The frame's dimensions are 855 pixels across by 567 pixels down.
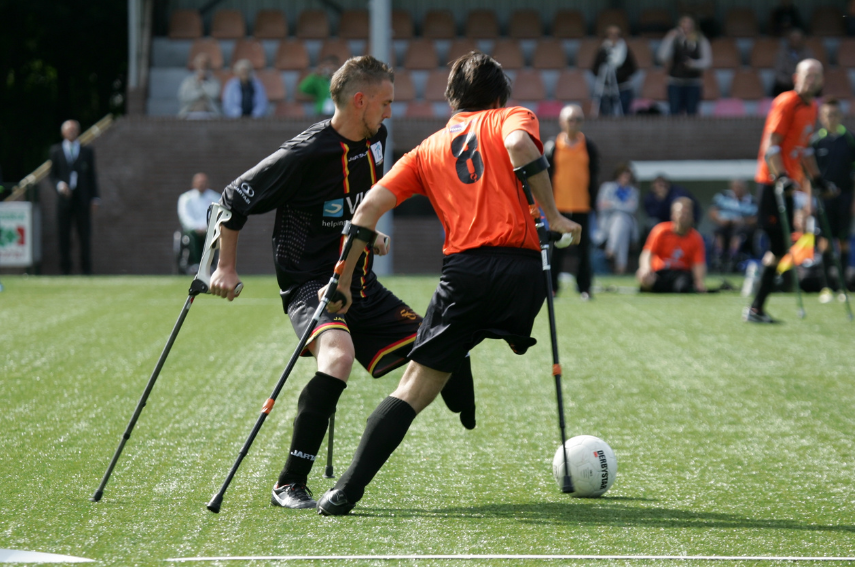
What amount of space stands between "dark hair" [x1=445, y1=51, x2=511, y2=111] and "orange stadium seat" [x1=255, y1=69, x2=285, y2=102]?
1737cm

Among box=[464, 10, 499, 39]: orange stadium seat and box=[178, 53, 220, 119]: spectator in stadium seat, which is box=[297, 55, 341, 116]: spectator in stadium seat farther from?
box=[464, 10, 499, 39]: orange stadium seat

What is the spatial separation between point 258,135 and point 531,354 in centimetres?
1148

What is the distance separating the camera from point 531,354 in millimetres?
8422

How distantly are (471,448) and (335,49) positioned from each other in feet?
57.0

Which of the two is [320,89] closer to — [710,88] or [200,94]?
[200,94]

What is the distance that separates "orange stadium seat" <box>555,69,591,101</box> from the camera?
68.5 ft

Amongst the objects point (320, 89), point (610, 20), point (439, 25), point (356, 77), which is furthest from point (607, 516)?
point (610, 20)

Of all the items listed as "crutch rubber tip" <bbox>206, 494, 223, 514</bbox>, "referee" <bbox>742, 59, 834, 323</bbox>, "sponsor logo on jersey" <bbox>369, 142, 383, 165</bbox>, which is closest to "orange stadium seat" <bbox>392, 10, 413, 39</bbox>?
"referee" <bbox>742, 59, 834, 323</bbox>

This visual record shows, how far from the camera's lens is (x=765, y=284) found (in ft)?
32.2

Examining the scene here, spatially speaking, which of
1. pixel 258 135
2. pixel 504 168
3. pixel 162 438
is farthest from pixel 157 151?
pixel 504 168

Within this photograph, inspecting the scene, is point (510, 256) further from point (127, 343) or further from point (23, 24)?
point (23, 24)

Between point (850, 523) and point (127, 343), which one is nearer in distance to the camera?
point (850, 523)

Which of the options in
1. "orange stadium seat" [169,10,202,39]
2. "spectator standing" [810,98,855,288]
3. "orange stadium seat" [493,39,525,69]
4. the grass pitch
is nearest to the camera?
the grass pitch

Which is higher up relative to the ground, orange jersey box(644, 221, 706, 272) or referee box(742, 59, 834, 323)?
referee box(742, 59, 834, 323)
